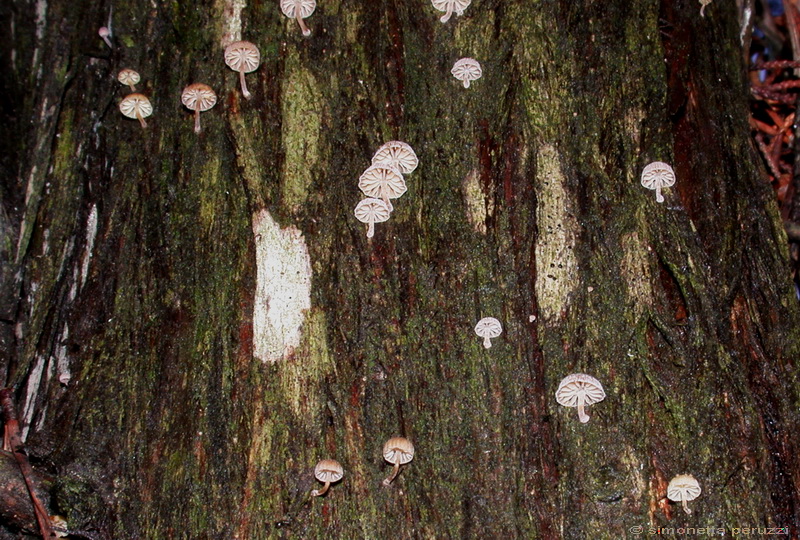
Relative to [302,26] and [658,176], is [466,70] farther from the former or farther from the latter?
[658,176]

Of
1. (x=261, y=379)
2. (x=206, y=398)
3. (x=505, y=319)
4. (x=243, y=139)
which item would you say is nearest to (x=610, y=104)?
(x=505, y=319)

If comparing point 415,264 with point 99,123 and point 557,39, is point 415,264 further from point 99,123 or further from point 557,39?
point 99,123

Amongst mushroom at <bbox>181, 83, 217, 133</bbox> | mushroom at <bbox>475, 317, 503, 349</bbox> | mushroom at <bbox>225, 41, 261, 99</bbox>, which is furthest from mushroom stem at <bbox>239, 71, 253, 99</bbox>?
mushroom at <bbox>475, 317, 503, 349</bbox>

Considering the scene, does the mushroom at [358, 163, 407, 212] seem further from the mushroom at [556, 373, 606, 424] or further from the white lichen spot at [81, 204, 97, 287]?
the white lichen spot at [81, 204, 97, 287]

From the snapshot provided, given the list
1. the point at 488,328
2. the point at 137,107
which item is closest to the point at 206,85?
the point at 137,107

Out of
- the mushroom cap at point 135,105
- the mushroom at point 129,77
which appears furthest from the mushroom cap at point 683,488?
the mushroom at point 129,77

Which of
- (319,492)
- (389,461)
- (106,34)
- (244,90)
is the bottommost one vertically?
(319,492)
